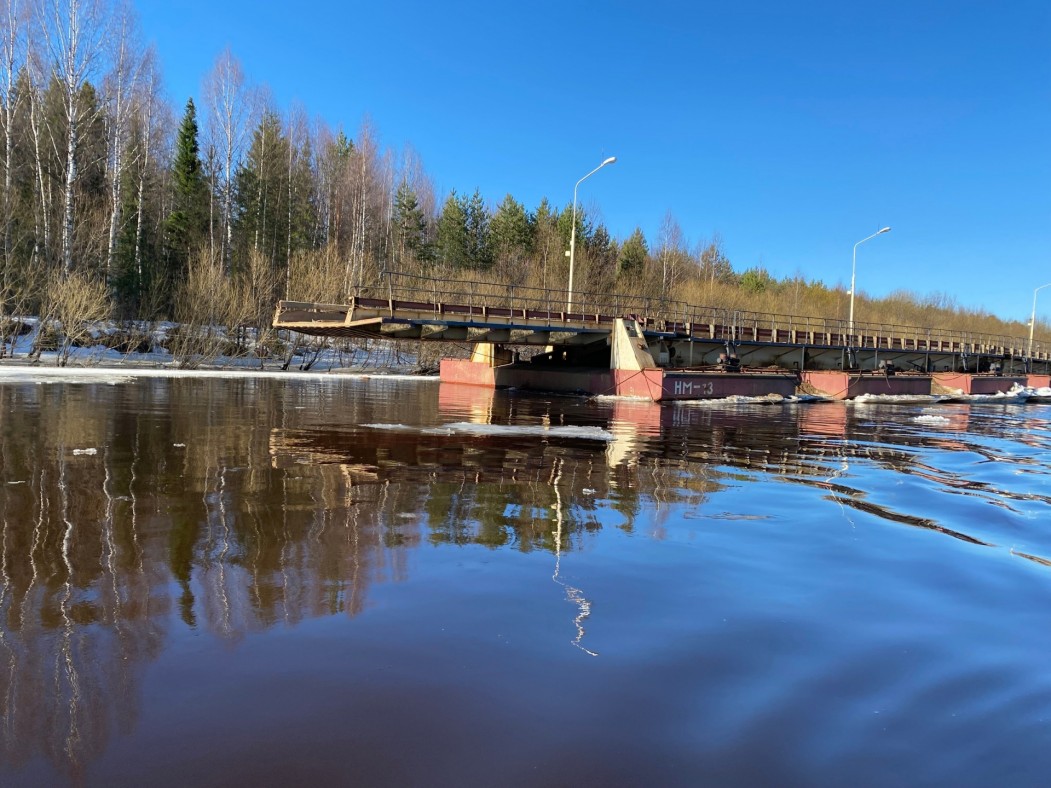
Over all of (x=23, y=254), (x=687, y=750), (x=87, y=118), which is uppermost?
(x=87, y=118)

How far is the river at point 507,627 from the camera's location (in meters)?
3.01

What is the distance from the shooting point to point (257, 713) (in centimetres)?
321

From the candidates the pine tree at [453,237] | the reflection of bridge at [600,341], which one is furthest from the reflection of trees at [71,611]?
the pine tree at [453,237]

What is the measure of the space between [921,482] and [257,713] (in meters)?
10.2

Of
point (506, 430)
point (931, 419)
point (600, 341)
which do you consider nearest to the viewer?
point (506, 430)

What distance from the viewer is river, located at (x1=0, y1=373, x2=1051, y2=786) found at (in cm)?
301

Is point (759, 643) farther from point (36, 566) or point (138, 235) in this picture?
point (138, 235)

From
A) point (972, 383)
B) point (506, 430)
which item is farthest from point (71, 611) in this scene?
point (972, 383)

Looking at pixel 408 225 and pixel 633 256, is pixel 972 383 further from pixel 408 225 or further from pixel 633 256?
pixel 408 225

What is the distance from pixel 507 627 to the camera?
436 centimetres

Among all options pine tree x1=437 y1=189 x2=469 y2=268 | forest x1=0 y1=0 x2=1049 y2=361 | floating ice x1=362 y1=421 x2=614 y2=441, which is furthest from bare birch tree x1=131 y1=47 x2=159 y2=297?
floating ice x1=362 y1=421 x2=614 y2=441

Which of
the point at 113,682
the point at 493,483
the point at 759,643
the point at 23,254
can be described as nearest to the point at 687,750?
the point at 759,643

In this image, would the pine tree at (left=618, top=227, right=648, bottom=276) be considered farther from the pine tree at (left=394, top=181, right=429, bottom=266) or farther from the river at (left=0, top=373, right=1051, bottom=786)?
the river at (left=0, top=373, right=1051, bottom=786)

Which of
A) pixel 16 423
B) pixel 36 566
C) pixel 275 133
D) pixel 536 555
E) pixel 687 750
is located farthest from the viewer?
pixel 275 133
